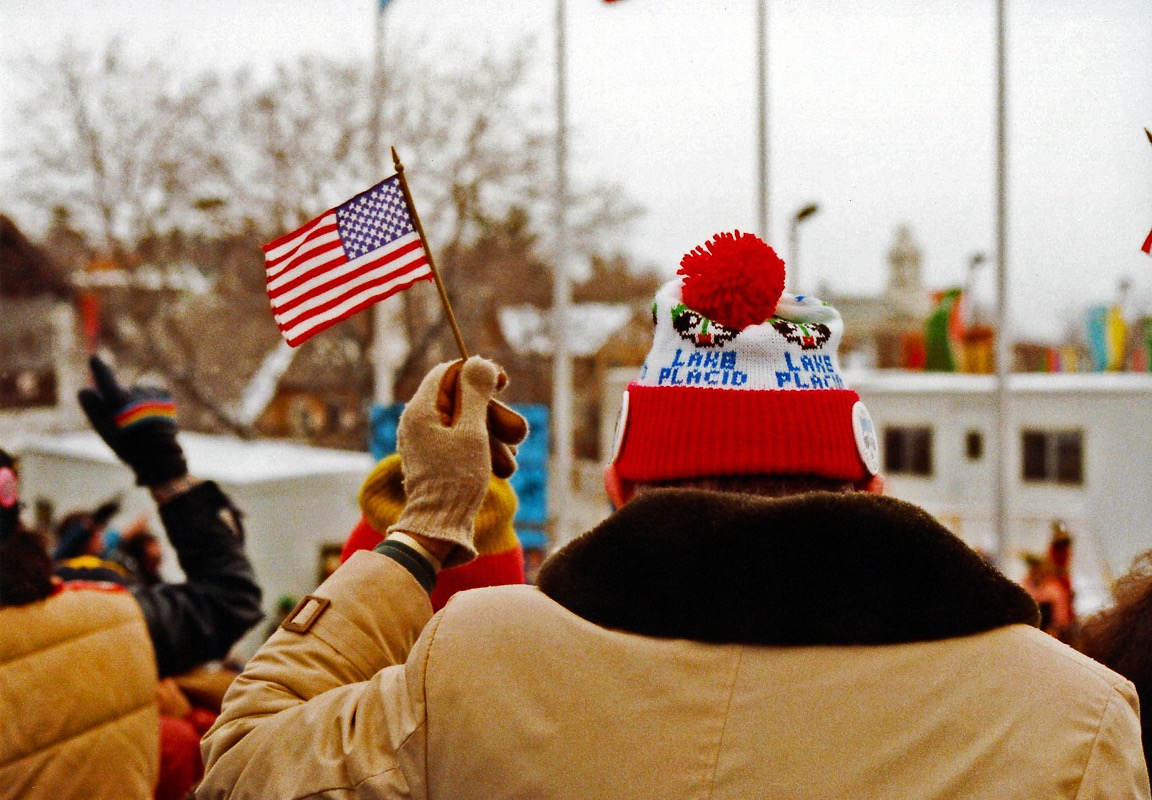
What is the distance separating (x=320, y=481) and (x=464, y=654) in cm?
1093

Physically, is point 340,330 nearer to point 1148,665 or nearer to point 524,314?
point 524,314

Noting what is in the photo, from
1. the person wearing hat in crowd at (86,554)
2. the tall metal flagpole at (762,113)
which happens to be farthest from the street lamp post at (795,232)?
the person wearing hat in crowd at (86,554)

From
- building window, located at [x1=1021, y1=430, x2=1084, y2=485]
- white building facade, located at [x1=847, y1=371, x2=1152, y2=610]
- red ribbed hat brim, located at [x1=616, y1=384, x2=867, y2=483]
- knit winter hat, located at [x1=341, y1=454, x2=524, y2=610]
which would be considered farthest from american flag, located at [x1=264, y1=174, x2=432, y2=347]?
building window, located at [x1=1021, y1=430, x2=1084, y2=485]

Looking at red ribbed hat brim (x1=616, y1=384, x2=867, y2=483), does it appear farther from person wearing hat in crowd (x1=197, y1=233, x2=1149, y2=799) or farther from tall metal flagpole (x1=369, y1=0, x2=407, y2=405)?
tall metal flagpole (x1=369, y1=0, x2=407, y2=405)

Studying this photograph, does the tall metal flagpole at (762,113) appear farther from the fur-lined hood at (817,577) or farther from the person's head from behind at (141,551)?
the fur-lined hood at (817,577)

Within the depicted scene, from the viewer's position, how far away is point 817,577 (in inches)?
52.1

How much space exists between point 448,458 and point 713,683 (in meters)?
0.61

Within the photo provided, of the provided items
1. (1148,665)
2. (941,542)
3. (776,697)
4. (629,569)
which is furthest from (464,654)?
(1148,665)

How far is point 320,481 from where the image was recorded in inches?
474

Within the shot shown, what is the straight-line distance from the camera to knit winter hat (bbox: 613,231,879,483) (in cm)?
167

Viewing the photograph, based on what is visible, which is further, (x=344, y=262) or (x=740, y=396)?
(x=344, y=262)

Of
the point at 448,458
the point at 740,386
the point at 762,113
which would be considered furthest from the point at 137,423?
the point at 762,113

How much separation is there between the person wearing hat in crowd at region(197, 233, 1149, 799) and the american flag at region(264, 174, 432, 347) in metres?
1.29

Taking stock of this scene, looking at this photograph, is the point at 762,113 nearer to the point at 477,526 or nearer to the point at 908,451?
the point at 908,451
